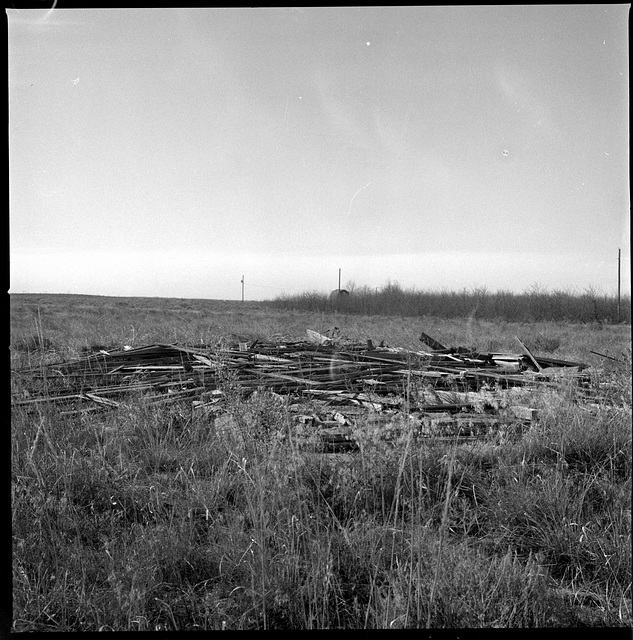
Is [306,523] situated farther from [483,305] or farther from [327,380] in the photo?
[483,305]

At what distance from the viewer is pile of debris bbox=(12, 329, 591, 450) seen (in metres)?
3.10

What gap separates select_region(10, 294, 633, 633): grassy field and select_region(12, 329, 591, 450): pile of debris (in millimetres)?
164

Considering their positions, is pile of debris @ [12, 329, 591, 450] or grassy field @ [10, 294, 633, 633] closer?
grassy field @ [10, 294, 633, 633]

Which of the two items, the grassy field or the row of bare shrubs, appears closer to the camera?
the grassy field

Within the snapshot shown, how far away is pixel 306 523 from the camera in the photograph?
2215 millimetres

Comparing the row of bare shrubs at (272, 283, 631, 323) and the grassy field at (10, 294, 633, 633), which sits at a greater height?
the row of bare shrubs at (272, 283, 631, 323)

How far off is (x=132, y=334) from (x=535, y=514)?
394 centimetres

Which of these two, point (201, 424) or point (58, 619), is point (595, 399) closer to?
point (201, 424)

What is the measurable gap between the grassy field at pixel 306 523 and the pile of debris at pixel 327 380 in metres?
0.16

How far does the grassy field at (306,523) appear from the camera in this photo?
76.9 inches

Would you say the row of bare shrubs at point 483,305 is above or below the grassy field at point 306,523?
above

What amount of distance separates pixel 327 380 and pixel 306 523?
1.50 m

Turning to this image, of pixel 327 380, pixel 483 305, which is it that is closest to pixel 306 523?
pixel 327 380

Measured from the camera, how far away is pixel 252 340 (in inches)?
181
